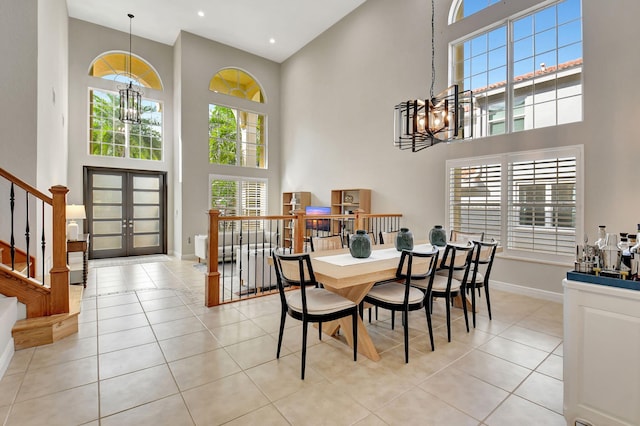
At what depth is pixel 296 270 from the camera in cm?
240

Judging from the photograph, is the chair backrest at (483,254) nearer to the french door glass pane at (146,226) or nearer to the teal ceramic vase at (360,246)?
the teal ceramic vase at (360,246)

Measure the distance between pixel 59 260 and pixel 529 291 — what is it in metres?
5.63

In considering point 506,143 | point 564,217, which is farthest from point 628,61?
point 564,217

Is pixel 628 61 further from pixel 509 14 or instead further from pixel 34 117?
pixel 34 117

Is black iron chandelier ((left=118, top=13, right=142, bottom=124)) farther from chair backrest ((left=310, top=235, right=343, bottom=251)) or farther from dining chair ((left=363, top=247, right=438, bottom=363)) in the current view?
dining chair ((left=363, top=247, right=438, bottom=363))

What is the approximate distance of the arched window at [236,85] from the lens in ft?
26.8

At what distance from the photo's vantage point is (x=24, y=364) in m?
2.42

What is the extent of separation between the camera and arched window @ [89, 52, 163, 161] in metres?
7.20

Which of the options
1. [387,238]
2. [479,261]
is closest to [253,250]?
[387,238]

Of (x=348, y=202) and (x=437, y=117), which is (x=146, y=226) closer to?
(x=348, y=202)

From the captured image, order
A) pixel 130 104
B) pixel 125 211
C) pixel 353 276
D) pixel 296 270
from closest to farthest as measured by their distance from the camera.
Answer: pixel 353 276 → pixel 296 270 → pixel 130 104 → pixel 125 211

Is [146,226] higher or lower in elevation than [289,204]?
lower

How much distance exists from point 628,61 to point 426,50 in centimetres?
276

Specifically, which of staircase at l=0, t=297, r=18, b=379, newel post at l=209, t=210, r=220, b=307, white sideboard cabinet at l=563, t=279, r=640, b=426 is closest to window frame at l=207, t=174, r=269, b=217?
newel post at l=209, t=210, r=220, b=307
